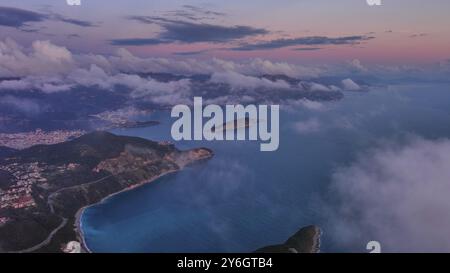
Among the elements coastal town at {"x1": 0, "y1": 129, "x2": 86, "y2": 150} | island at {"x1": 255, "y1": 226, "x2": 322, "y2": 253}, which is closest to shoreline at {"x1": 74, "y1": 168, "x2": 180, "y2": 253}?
coastal town at {"x1": 0, "y1": 129, "x2": 86, "y2": 150}

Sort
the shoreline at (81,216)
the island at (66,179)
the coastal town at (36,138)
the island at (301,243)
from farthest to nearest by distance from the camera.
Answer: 1. the shoreline at (81,216)
2. the island at (66,179)
3. the coastal town at (36,138)
4. the island at (301,243)

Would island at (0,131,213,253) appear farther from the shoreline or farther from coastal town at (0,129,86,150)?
coastal town at (0,129,86,150)

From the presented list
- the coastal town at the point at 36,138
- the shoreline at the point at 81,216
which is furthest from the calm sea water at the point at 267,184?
the coastal town at the point at 36,138

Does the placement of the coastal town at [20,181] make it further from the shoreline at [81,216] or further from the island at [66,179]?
the shoreline at [81,216]
